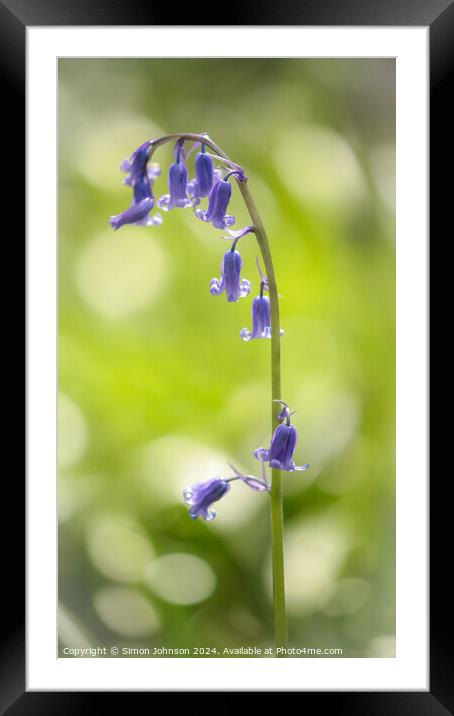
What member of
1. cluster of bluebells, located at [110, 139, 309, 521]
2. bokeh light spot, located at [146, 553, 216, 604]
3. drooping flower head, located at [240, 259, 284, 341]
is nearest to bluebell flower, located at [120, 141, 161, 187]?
cluster of bluebells, located at [110, 139, 309, 521]

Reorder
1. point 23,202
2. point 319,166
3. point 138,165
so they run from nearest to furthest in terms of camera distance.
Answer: point 138,165, point 23,202, point 319,166

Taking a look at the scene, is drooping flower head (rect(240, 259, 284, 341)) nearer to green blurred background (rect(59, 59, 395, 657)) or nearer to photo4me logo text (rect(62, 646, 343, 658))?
green blurred background (rect(59, 59, 395, 657))

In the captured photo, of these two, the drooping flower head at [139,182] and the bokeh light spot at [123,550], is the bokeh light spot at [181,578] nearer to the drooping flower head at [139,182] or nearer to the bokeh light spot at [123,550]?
the bokeh light spot at [123,550]

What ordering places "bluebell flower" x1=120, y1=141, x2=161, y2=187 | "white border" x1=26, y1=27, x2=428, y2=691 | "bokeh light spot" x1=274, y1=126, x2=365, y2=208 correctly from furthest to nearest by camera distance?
1. "bokeh light spot" x1=274, y1=126, x2=365, y2=208
2. "white border" x1=26, y1=27, x2=428, y2=691
3. "bluebell flower" x1=120, y1=141, x2=161, y2=187

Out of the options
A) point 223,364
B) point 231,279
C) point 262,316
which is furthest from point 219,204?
point 223,364

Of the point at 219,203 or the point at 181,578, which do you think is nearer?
the point at 219,203

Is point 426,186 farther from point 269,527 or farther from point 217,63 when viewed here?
point 269,527

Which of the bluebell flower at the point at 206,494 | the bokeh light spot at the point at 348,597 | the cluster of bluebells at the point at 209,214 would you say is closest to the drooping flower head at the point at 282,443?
the cluster of bluebells at the point at 209,214

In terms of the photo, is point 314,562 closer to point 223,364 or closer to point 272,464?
point 272,464
